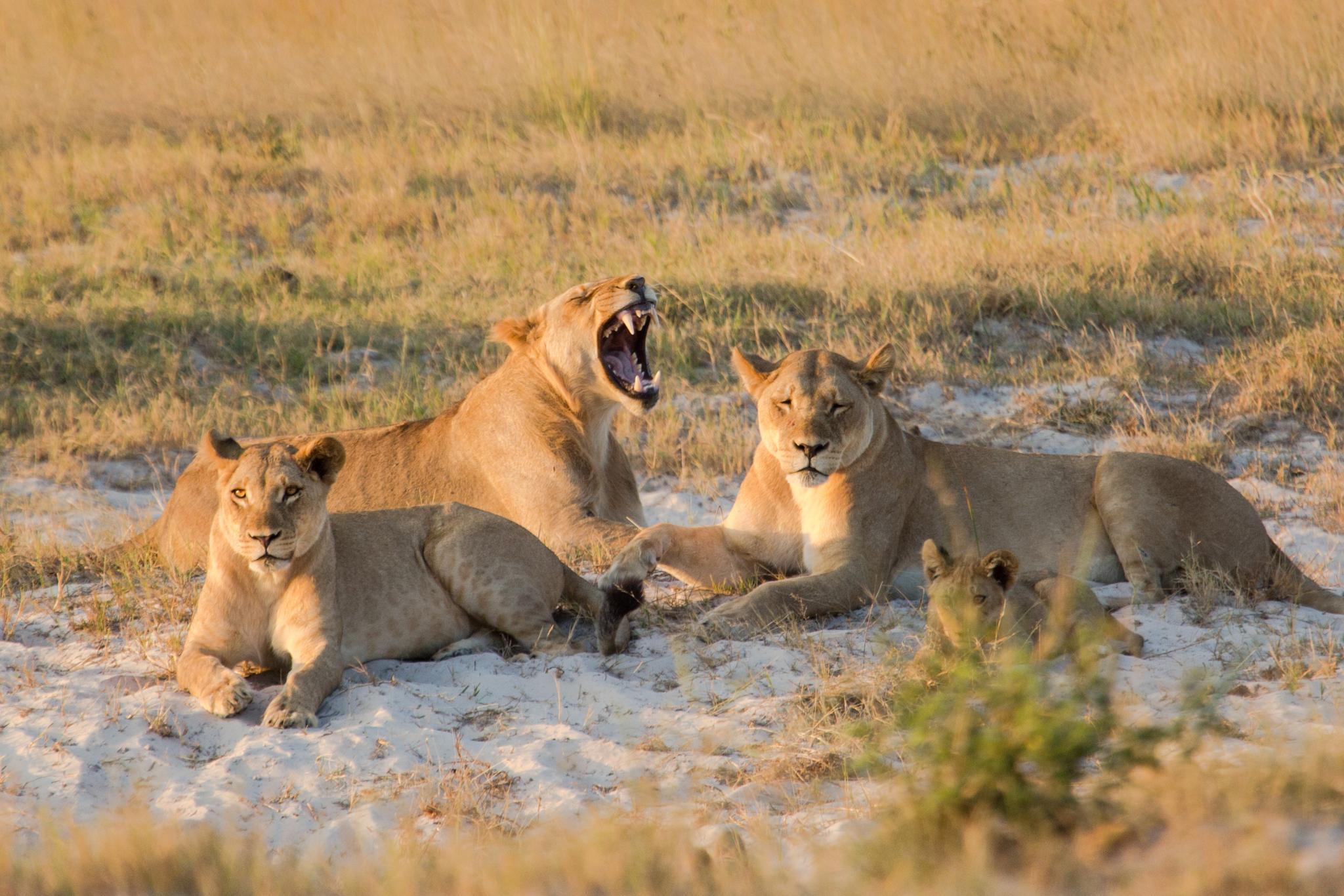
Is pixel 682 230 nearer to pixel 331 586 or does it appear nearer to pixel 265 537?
pixel 331 586

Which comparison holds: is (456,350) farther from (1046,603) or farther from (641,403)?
(1046,603)

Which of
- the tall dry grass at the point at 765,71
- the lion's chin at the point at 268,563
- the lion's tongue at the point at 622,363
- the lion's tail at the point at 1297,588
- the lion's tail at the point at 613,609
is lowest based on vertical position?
the lion's tail at the point at 1297,588

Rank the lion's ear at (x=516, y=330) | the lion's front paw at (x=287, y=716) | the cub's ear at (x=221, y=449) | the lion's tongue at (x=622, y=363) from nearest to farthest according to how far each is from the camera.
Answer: the lion's front paw at (x=287, y=716), the cub's ear at (x=221, y=449), the lion's tongue at (x=622, y=363), the lion's ear at (x=516, y=330)

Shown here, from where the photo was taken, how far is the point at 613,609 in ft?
14.5

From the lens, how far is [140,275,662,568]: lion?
19.1 feet

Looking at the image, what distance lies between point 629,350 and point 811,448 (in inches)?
62.4

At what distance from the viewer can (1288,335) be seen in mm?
7430

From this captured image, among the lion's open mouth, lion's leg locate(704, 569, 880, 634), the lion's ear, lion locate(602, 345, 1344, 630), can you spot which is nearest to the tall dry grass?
the lion's open mouth

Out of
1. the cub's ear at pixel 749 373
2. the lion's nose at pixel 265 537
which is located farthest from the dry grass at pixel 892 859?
the cub's ear at pixel 749 373

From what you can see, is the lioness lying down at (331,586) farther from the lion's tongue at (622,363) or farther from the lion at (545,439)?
the lion's tongue at (622,363)

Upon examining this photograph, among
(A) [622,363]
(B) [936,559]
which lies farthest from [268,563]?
(A) [622,363]

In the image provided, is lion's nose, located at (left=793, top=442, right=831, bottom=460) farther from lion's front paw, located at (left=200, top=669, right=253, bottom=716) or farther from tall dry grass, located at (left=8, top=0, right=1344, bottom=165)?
tall dry grass, located at (left=8, top=0, right=1344, bottom=165)

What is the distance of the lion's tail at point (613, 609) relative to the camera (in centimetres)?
435

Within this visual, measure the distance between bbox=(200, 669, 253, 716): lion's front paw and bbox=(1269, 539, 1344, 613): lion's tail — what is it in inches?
120
